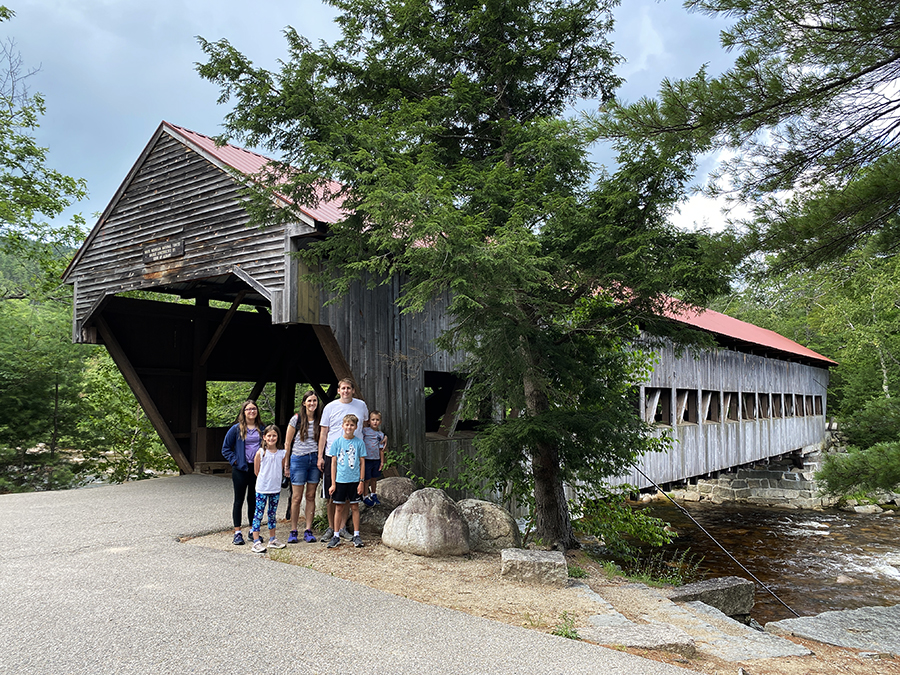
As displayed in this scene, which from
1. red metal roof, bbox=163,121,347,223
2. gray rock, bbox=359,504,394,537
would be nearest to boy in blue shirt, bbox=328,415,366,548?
gray rock, bbox=359,504,394,537

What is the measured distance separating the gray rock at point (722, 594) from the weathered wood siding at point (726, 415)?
14.3 feet

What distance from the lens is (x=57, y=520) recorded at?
7098 millimetres

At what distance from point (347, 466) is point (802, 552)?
12.1 meters

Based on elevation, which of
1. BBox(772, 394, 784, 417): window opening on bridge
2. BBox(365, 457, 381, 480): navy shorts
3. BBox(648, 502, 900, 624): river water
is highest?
BBox(772, 394, 784, 417): window opening on bridge

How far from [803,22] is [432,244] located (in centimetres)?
315

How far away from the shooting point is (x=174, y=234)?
30.1ft

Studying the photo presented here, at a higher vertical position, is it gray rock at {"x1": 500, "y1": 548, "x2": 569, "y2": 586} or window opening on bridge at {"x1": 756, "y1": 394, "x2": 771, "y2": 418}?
window opening on bridge at {"x1": 756, "y1": 394, "x2": 771, "y2": 418}

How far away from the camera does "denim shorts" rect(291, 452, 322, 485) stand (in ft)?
20.0

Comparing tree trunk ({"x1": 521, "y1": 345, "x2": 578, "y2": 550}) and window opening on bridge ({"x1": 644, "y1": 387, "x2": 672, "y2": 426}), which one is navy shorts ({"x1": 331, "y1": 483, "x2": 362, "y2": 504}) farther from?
window opening on bridge ({"x1": 644, "y1": 387, "x2": 672, "y2": 426})

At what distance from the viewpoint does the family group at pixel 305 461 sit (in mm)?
5902

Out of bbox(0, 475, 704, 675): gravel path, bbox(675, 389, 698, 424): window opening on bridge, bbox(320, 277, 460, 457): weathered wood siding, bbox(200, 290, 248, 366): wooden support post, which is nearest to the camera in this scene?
bbox(0, 475, 704, 675): gravel path

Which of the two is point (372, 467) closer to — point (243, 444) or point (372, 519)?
point (372, 519)

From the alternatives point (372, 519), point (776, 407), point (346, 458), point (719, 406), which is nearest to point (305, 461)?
point (346, 458)

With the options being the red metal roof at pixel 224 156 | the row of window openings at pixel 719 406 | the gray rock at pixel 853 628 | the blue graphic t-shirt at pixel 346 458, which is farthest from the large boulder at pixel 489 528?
the row of window openings at pixel 719 406
